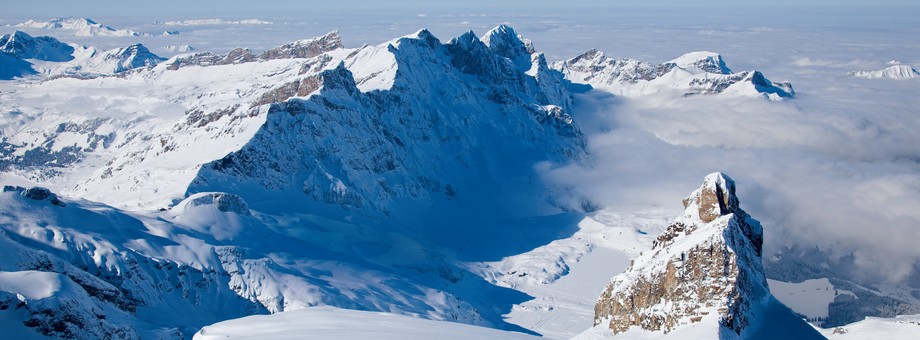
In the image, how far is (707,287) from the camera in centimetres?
4641

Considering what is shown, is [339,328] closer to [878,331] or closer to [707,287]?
[707,287]

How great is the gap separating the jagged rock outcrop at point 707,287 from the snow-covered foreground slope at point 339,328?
13039mm

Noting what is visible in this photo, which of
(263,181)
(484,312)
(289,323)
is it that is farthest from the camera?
(263,181)

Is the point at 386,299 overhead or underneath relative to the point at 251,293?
underneath

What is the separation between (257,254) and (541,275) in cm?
8036

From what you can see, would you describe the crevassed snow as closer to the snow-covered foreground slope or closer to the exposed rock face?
the snow-covered foreground slope

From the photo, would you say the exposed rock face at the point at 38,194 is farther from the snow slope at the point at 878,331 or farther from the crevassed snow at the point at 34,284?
the snow slope at the point at 878,331

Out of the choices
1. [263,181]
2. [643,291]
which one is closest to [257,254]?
[263,181]

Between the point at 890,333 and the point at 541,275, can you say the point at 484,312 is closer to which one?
the point at 541,275

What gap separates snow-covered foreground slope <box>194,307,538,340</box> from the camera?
182ft

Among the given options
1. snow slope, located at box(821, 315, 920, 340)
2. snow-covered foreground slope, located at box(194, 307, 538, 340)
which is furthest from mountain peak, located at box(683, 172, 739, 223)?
snow slope, located at box(821, 315, 920, 340)

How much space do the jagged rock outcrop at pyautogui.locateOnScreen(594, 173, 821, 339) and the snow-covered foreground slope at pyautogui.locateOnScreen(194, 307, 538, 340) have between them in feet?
42.8

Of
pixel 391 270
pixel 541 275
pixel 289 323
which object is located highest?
pixel 289 323

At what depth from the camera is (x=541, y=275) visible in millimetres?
187625
